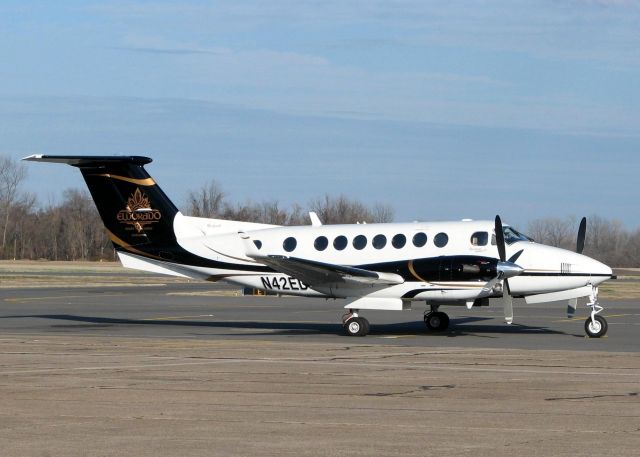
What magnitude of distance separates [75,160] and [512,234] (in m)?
12.2

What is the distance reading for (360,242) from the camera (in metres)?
28.5

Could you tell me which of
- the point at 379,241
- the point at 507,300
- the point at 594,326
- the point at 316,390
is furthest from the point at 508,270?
the point at 316,390

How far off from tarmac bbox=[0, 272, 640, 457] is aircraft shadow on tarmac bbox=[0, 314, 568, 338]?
0.14 metres

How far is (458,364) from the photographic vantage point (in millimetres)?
19859

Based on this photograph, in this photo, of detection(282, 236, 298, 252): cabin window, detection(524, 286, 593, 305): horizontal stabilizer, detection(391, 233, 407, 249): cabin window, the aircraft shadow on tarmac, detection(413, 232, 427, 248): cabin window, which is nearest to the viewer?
detection(524, 286, 593, 305): horizontal stabilizer

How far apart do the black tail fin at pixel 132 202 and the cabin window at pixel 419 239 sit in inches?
278

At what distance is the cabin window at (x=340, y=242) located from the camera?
28672 mm

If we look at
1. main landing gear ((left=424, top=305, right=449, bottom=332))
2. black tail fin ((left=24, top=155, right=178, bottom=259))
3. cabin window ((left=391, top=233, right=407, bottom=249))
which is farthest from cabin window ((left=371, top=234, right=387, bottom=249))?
black tail fin ((left=24, top=155, right=178, bottom=259))

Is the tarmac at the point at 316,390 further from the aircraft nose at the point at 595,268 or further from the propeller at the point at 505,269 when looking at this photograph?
the aircraft nose at the point at 595,268

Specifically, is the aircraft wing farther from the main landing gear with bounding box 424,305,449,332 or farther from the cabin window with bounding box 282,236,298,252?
the main landing gear with bounding box 424,305,449,332

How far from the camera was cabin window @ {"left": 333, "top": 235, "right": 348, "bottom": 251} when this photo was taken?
2867cm

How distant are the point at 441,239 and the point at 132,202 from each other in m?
9.03

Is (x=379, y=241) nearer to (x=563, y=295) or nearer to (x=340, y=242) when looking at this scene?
(x=340, y=242)

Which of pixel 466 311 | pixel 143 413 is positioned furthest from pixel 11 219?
pixel 143 413
